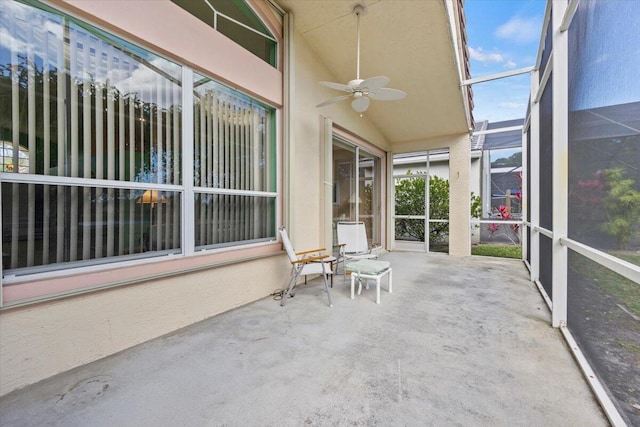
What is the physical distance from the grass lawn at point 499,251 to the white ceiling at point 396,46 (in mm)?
3443

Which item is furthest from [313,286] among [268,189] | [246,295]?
[268,189]

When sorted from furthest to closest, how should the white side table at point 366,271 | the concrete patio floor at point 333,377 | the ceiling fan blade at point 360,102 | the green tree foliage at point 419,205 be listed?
the green tree foliage at point 419,205 < the white side table at point 366,271 < the ceiling fan blade at point 360,102 < the concrete patio floor at point 333,377

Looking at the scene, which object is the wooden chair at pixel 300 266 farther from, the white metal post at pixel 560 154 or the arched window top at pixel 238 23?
the arched window top at pixel 238 23

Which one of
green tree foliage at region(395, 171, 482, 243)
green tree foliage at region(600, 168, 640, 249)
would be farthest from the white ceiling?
→ green tree foliage at region(600, 168, 640, 249)

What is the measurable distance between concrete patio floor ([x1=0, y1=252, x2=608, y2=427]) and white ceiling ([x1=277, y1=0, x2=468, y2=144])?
3918mm

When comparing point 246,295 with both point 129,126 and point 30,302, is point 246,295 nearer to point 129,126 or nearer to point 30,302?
point 30,302

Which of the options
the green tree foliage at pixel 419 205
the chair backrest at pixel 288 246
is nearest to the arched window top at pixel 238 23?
the chair backrest at pixel 288 246

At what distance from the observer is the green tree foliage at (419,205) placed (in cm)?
788

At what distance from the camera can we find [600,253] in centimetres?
181

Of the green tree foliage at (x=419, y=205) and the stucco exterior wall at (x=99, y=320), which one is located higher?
the green tree foliage at (x=419, y=205)

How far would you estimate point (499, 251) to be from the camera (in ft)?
24.0

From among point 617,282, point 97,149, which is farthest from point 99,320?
point 617,282

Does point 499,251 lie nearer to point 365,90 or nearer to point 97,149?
point 365,90

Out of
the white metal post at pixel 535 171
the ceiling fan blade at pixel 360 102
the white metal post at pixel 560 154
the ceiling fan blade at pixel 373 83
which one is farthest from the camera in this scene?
the white metal post at pixel 535 171
